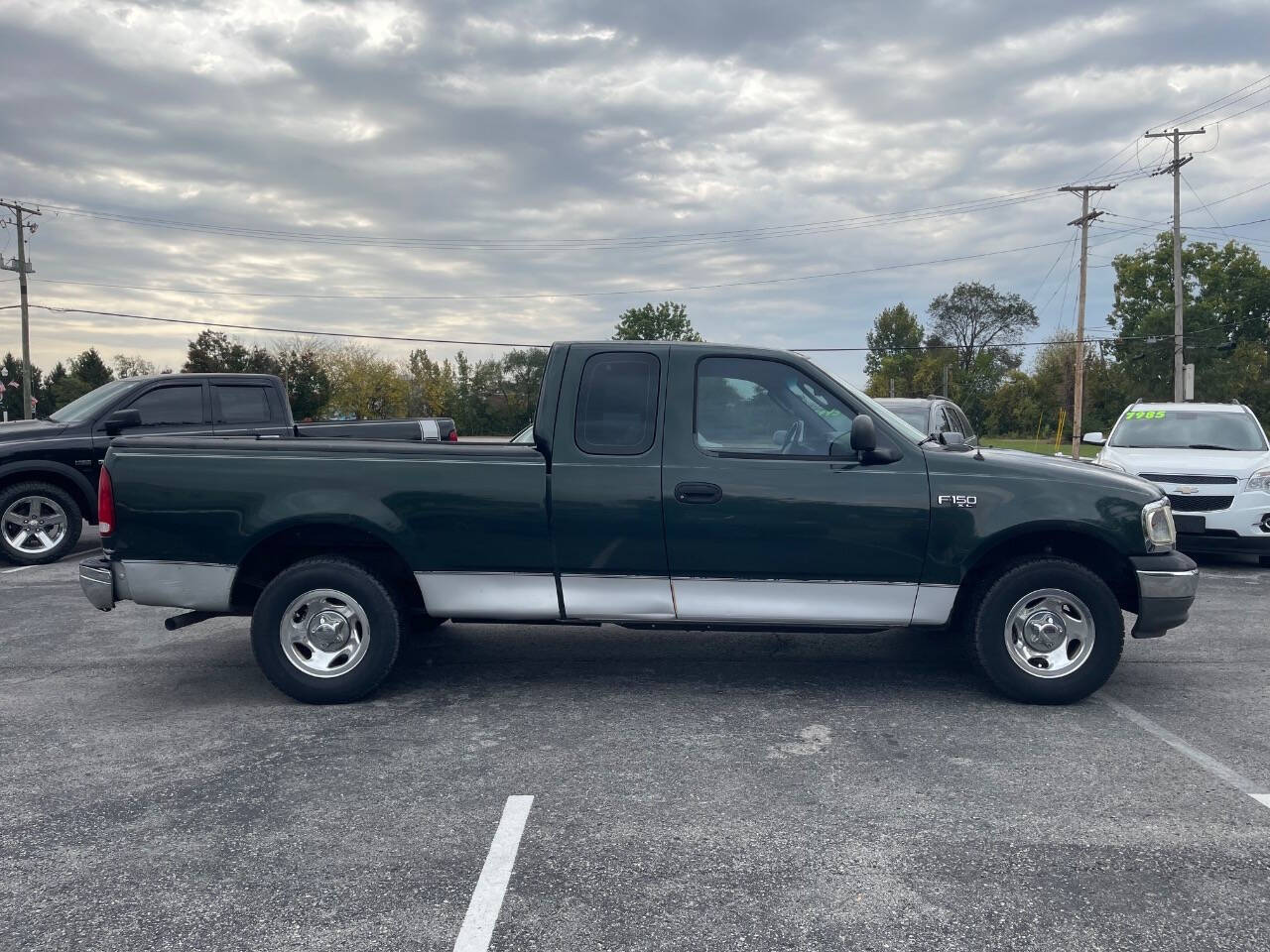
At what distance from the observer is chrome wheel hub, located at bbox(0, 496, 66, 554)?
10117 millimetres

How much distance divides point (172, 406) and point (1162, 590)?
32.0 ft

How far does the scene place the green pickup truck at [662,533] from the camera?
5.10m

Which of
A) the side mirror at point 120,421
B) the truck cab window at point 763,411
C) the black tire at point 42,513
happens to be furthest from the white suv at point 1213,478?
the black tire at point 42,513

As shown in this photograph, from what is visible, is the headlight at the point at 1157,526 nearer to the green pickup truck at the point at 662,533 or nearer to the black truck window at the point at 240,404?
the green pickup truck at the point at 662,533

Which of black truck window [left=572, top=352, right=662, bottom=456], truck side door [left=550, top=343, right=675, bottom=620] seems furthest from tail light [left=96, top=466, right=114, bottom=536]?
black truck window [left=572, top=352, right=662, bottom=456]

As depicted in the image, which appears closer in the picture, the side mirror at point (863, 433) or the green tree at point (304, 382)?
the side mirror at point (863, 433)

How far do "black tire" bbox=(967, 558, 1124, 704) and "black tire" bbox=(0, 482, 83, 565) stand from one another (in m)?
9.20

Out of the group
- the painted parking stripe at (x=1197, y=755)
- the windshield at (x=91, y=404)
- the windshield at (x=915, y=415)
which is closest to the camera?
the painted parking stripe at (x=1197, y=755)

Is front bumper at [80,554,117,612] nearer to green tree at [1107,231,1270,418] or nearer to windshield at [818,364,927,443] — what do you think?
windshield at [818,364,927,443]

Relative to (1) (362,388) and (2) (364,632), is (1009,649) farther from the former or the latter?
(1) (362,388)

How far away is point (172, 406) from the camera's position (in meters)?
10.8

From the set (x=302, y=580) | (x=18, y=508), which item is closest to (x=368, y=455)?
(x=302, y=580)

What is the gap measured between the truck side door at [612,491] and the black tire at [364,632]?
950 millimetres

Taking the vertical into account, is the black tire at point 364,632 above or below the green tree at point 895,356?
below
